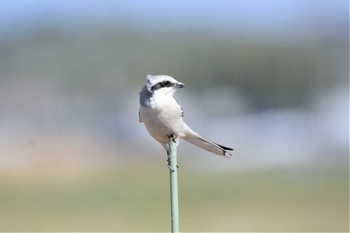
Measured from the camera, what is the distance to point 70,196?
10852mm

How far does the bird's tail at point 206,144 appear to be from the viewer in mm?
2539

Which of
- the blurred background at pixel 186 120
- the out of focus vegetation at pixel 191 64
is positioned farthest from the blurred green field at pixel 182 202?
the out of focus vegetation at pixel 191 64

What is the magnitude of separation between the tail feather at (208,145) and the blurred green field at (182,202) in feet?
15.6

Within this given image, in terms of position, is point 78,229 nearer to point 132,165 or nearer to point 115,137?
point 132,165

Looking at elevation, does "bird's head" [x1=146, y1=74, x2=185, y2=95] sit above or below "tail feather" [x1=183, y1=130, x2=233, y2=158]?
above

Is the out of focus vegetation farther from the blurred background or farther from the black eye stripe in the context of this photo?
the black eye stripe

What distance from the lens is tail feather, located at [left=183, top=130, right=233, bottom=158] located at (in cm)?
254

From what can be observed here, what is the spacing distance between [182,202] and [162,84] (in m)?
7.30

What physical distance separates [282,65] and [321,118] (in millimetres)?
2729

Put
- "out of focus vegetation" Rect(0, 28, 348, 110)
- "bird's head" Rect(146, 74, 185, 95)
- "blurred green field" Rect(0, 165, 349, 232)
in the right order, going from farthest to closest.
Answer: "out of focus vegetation" Rect(0, 28, 348, 110), "blurred green field" Rect(0, 165, 349, 232), "bird's head" Rect(146, 74, 185, 95)

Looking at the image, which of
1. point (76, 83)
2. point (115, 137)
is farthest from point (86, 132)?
point (76, 83)

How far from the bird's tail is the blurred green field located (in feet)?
15.6

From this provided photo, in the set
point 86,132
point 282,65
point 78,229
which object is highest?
point 282,65

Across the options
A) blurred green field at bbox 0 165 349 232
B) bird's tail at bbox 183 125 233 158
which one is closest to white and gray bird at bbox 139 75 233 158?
bird's tail at bbox 183 125 233 158
